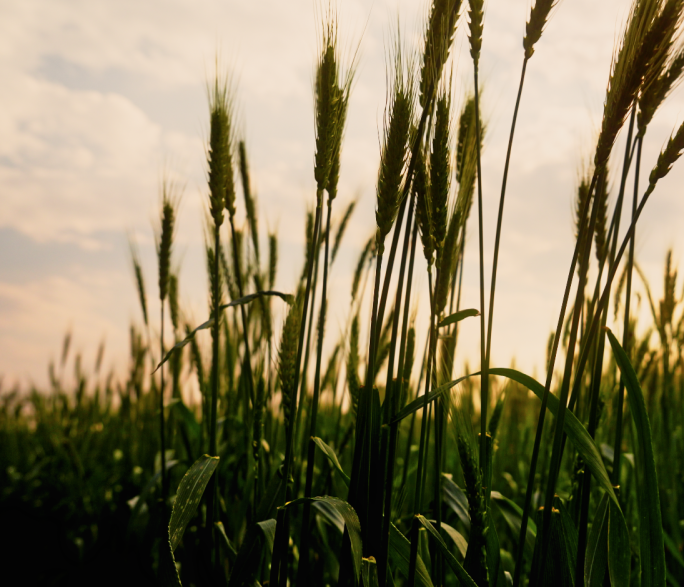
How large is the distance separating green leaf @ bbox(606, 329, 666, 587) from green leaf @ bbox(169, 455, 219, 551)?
→ 80cm

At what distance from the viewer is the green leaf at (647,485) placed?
0.88 meters

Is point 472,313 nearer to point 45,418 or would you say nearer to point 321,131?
point 321,131

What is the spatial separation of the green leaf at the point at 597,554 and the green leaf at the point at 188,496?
726 millimetres

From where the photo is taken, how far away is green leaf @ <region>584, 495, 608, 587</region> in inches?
36.2

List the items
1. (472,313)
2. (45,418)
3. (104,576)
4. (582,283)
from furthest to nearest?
(45,418) < (104,576) < (472,313) < (582,283)

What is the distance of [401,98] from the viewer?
93 centimetres

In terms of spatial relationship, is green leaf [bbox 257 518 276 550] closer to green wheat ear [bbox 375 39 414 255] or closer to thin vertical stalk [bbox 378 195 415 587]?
thin vertical stalk [bbox 378 195 415 587]

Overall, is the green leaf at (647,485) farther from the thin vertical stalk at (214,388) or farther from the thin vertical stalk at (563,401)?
the thin vertical stalk at (214,388)

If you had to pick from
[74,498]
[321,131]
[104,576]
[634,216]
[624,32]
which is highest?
[624,32]

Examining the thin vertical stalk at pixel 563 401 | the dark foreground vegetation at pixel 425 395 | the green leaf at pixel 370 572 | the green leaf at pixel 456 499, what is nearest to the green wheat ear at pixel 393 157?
the dark foreground vegetation at pixel 425 395

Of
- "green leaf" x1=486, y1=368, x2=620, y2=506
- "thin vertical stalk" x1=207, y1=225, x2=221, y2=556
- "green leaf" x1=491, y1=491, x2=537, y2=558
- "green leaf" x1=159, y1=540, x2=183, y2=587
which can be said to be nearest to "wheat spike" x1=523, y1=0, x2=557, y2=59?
"green leaf" x1=486, y1=368, x2=620, y2=506

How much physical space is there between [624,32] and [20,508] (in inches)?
147

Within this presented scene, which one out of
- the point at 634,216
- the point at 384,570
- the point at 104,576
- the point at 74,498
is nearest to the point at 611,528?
the point at 384,570

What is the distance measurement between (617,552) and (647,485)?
16 centimetres
